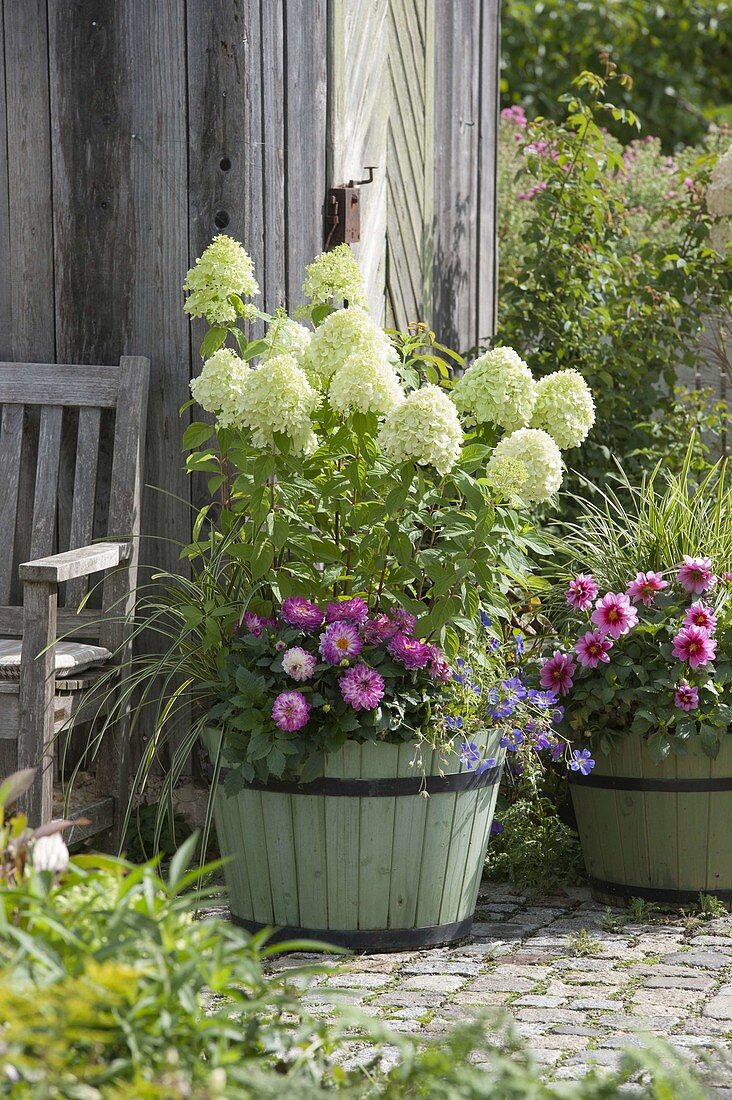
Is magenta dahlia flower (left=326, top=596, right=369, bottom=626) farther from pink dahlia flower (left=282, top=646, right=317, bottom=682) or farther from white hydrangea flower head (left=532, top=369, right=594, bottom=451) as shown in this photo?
white hydrangea flower head (left=532, top=369, right=594, bottom=451)

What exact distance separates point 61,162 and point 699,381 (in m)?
3.41

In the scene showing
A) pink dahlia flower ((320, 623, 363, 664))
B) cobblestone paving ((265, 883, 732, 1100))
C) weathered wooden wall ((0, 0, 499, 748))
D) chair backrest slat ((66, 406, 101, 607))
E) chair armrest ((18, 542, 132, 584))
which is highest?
weathered wooden wall ((0, 0, 499, 748))

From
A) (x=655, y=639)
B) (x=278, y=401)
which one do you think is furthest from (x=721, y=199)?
(x=278, y=401)

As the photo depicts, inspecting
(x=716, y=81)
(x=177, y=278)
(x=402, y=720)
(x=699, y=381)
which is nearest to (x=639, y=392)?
(x=699, y=381)

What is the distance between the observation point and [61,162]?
12.4 ft

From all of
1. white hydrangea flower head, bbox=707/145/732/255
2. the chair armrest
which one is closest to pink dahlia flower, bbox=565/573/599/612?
the chair armrest

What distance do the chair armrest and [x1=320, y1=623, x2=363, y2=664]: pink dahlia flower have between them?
617 mm

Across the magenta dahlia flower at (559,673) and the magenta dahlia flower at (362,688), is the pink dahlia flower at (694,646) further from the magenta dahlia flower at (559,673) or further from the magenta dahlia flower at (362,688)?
the magenta dahlia flower at (362,688)

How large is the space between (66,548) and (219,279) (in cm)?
103

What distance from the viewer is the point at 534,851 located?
3.69m

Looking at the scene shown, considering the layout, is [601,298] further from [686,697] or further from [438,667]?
[438,667]

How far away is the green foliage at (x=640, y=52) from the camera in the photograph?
12.6 metres

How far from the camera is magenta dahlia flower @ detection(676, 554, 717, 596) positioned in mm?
3416

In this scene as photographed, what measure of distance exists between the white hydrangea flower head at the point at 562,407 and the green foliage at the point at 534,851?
1168mm
